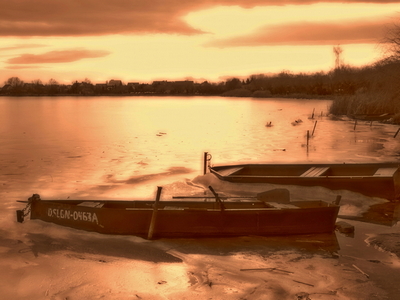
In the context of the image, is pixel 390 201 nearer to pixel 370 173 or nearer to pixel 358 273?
pixel 370 173

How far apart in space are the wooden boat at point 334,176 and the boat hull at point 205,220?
4.09 m

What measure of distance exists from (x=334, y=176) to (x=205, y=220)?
23.6ft

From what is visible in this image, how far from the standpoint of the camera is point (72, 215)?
1412cm

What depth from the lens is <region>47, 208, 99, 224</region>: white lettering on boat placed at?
45.8ft

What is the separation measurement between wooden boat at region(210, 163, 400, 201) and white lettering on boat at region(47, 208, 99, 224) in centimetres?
636

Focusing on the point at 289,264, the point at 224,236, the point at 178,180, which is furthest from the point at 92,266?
the point at 178,180

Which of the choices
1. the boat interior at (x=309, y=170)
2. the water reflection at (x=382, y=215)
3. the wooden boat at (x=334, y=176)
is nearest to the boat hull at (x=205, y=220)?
the water reflection at (x=382, y=215)

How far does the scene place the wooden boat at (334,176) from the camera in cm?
1800

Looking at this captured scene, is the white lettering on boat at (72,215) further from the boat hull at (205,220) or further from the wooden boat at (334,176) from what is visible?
the wooden boat at (334,176)

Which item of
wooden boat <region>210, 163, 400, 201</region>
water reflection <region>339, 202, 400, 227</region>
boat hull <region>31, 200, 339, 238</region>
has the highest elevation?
wooden boat <region>210, 163, 400, 201</region>

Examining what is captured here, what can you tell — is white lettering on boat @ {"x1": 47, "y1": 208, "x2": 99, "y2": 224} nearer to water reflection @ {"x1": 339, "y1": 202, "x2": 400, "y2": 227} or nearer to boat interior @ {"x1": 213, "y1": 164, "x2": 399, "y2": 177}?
boat interior @ {"x1": 213, "y1": 164, "x2": 399, "y2": 177}

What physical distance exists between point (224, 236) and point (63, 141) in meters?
34.3

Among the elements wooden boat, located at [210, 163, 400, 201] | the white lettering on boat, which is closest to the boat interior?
wooden boat, located at [210, 163, 400, 201]

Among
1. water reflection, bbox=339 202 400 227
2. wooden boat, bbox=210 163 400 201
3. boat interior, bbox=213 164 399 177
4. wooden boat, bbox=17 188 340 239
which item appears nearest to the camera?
wooden boat, bbox=17 188 340 239
